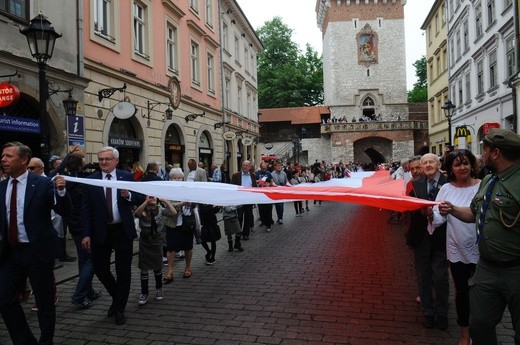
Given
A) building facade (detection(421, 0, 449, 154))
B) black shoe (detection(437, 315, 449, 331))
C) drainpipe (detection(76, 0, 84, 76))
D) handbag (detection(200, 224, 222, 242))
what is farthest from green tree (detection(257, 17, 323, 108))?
black shoe (detection(437, 315, 449, 331))

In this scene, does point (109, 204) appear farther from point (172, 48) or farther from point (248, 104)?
point (248, 104)

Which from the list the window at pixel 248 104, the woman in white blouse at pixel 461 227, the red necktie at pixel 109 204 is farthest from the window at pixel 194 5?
the woman in white blouse at pixel 461 227

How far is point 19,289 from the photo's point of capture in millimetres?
3895

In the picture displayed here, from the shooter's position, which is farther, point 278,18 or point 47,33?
point 278,18

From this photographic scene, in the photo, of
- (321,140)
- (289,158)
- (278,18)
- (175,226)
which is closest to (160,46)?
(175,226)

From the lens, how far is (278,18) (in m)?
60.0

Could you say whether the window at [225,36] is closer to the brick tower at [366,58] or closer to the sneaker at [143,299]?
the sneaker at [143,299]

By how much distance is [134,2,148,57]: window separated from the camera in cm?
1567

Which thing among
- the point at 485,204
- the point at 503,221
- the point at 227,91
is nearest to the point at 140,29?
the point at 227,91

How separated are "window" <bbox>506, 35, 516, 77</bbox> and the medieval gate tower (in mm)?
28681

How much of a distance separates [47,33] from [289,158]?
40.0 meters

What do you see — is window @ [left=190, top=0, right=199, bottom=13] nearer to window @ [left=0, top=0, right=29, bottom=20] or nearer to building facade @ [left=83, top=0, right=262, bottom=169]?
building facade @ [left=83, top=0, right=262, bottom=169]

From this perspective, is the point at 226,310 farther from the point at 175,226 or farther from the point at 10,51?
the point at 10,51

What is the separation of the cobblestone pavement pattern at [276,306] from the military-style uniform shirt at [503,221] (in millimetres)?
1711
